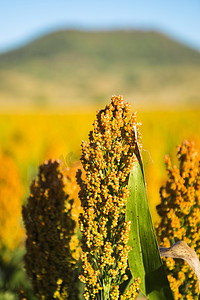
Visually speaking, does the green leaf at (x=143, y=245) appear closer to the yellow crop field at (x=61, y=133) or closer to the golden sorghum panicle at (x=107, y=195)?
the golden sorghum panicle at (x=107, y=195)

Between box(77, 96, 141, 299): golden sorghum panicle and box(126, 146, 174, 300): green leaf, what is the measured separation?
0.04m

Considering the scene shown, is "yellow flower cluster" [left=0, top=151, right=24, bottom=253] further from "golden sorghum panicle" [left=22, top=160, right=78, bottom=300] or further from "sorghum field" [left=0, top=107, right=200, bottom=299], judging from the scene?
"golden sorghum panicle" [left=22, top=160, right=78, bottom=300]

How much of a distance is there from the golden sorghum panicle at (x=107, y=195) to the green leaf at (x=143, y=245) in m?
0.04

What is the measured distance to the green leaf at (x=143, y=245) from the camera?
1758 mm

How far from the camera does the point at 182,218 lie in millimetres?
2371

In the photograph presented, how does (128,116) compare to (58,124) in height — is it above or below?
below

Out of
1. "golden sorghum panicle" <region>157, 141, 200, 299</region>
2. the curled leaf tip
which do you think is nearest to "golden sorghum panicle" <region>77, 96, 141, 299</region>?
the curled leaf tip

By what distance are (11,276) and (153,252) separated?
6.08 metres

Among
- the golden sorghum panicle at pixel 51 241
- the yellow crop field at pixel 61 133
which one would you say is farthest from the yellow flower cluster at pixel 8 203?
the golden sorghum panicle at pixel 51 241

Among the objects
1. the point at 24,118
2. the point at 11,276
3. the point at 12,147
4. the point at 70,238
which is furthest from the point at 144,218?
the point at 24,118

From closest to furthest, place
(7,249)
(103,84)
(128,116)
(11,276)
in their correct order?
(128,116) < (11,276) < (7,249) < (103,84)

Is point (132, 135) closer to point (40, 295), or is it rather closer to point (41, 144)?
point (40, 295)

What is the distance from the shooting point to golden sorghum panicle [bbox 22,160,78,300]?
8.20 feet

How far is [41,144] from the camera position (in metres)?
17.2
